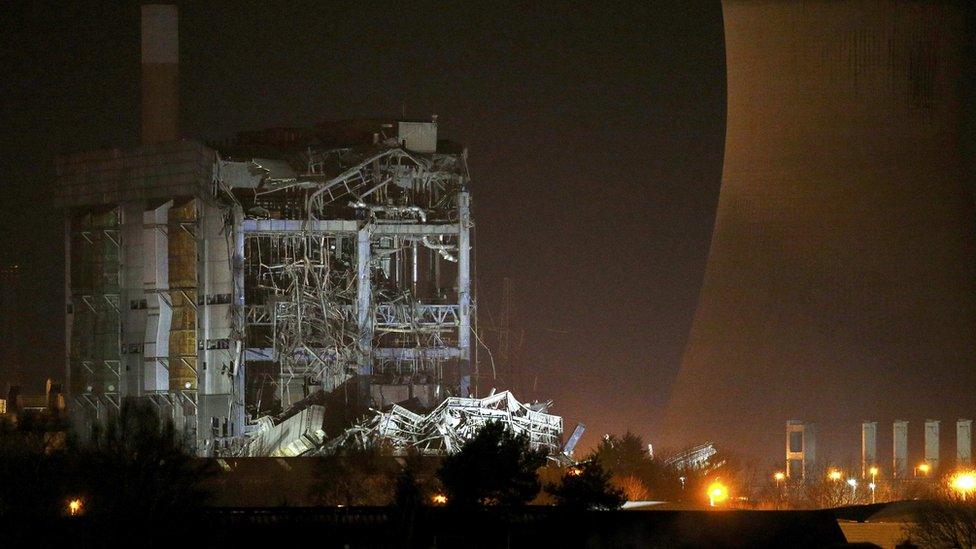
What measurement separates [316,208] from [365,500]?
33.3ft

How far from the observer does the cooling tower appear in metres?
35.0

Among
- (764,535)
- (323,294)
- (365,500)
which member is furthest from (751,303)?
(764,535)

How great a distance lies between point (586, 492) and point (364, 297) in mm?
15037

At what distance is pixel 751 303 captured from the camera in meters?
36.3

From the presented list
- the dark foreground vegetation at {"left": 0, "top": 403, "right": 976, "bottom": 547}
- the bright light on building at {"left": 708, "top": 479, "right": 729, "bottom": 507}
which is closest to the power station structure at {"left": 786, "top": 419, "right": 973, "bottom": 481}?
the bright light on building at {"left": 708, "top": 479, "right": 729, "bottom": 507}

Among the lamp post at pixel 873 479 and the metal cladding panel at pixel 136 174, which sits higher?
the metal cladding panel at pixel 136 174

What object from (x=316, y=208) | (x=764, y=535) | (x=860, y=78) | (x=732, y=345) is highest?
(x=860, y=78)

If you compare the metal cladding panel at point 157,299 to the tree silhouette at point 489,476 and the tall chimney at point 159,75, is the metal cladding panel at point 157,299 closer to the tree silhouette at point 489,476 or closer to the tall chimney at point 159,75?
the tall chimney at point 159,75

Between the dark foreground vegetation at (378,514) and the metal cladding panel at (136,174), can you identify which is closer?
the dark foreground vegetation at (378,514)

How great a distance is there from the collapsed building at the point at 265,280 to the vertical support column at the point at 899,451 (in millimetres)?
10052

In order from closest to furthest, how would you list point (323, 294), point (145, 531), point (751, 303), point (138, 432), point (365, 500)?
point (145, 531), point (138, 432), point (365, 500), point (323, 294), point (751, 303)

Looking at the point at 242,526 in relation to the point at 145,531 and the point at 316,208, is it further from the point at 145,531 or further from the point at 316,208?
the point at 316,208

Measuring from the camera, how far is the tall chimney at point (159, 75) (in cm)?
3925

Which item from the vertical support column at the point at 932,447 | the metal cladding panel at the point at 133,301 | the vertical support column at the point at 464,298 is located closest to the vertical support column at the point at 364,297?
the vertical support column at the point at 464,298
